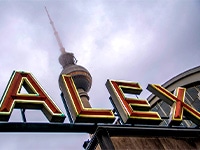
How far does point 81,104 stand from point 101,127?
4.37 feet

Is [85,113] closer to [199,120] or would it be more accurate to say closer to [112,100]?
[112,100]

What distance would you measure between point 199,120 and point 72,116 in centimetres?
642

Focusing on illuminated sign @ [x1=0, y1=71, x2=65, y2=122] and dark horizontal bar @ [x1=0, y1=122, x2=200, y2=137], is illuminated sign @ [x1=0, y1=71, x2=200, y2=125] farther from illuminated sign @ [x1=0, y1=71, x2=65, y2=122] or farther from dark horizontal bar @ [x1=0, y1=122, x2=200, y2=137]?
dark horizontal bar @ [x1=0, y1=122, x2=200, y2=137]

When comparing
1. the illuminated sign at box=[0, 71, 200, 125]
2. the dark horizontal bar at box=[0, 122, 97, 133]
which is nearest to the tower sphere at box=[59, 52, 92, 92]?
the illuminated sign at box=[0, 71, 200, 125]

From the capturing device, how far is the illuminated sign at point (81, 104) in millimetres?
10148

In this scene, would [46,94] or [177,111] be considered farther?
[177,111]

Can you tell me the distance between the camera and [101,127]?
34.0ft

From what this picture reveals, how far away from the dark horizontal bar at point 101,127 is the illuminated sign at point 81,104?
9.3 inches

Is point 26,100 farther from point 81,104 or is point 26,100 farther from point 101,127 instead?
point 101,127

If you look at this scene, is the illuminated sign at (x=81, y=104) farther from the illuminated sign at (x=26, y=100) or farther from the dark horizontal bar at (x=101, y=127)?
the dark horizontal bar at (x=101, y=127)

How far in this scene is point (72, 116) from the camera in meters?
10.8

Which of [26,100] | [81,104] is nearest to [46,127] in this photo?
[26,100]

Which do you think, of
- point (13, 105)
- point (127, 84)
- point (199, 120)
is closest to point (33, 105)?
point (13, 105)

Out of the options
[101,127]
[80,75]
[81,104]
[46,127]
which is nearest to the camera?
[46,127]
